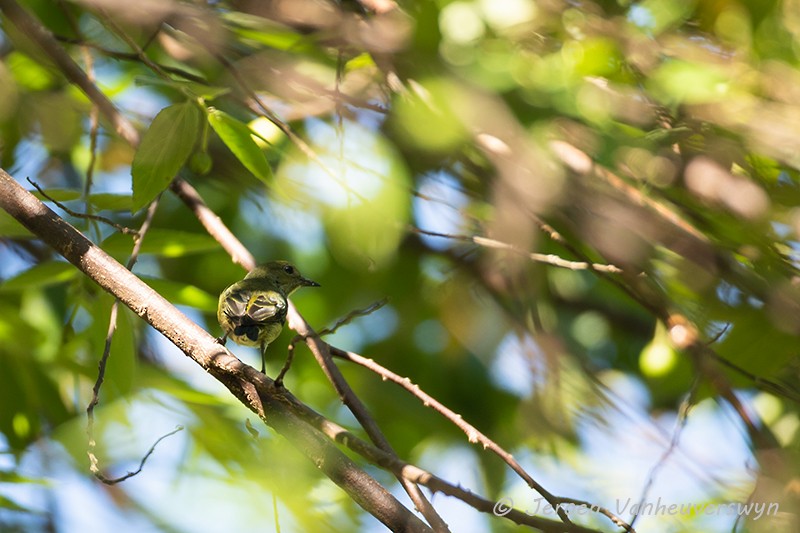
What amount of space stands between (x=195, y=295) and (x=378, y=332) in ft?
3.44

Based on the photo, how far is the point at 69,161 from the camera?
11.0 ft

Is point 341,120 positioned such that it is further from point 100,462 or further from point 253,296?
point 100,462

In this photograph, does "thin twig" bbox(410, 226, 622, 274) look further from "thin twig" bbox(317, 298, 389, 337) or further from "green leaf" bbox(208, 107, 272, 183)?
"green leaf" bbox(208, 107, 272, 183)

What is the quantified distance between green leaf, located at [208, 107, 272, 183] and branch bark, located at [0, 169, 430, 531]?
0.40 metres

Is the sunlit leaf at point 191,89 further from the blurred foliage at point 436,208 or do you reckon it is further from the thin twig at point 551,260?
the thin twig at point 551,260

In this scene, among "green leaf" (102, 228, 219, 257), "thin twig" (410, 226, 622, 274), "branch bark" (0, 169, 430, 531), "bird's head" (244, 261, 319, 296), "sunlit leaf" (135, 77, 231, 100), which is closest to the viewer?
"branch bark" (0, 169, 430, 531)

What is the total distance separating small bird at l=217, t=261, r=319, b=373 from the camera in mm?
2338

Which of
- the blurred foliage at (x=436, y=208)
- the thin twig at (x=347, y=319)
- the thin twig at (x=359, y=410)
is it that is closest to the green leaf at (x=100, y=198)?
the blurred foliage at (x=436, y=208)

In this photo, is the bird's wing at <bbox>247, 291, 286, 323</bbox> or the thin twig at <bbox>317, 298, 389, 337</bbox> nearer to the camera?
the thin twig at <bbox>317, 298, 389, 337</bbox>

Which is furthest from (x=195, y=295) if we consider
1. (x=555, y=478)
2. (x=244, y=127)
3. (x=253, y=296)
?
(x=555, y=478)

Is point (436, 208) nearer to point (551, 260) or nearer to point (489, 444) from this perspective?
point (551, 260)

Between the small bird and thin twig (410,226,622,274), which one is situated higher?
thin twig (410,226,622,274)

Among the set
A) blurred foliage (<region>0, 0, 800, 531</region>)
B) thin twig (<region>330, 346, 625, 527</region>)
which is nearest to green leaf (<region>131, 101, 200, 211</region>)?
blurred foliage (<region>0, 0, 800, 531</region>)

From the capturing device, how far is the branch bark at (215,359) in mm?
1496
